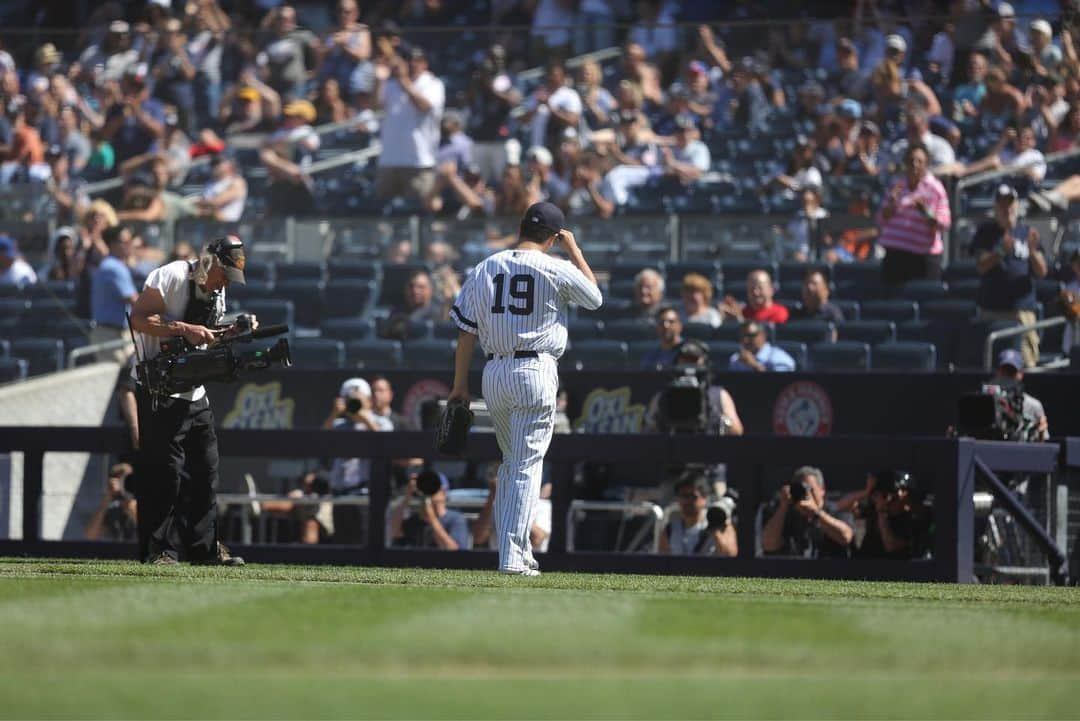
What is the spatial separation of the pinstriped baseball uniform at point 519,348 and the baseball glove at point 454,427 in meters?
0.30

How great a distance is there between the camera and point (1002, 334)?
47.4 feet

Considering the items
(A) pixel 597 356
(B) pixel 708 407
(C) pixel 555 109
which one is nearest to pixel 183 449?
(B) pixel 708 407

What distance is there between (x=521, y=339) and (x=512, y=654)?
3.70 metres

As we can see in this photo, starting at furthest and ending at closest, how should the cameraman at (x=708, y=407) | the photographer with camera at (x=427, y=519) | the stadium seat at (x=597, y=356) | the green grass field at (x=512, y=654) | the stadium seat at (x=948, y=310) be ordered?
the stadium seat at (x=948, y=310)
the stadium seat at (x=597, y=356)
the cameraman at (x=708, y=407)
the photographer with camera at (x=427, y=519)
the green grass field at (x=512, y=654)

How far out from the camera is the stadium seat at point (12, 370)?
17.4 m

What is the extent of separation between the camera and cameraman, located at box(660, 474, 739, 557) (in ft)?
41.7

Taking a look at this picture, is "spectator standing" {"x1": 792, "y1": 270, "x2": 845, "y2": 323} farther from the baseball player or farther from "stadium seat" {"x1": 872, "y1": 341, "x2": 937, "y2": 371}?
the baseball player

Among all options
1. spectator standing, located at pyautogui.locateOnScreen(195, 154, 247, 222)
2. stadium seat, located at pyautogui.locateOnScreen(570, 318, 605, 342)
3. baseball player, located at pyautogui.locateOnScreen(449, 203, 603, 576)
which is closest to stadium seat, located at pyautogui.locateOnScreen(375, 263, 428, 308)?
stadium seat, located at pyautogui.locateOnScreen(570, 318, 605, 342)

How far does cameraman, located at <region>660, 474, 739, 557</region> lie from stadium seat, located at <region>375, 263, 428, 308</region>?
4816mm

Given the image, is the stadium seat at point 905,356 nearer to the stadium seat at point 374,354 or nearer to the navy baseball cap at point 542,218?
the stadium seat at point 374,354

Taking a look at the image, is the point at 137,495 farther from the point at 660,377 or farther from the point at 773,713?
the point at 773,713

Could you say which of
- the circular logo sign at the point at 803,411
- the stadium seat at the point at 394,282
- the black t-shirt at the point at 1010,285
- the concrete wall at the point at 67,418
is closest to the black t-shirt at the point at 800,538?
the circular logo sign at the point at 803,411

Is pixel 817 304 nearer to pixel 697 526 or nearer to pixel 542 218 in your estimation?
pixel 697 526

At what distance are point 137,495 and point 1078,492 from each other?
6.04m
